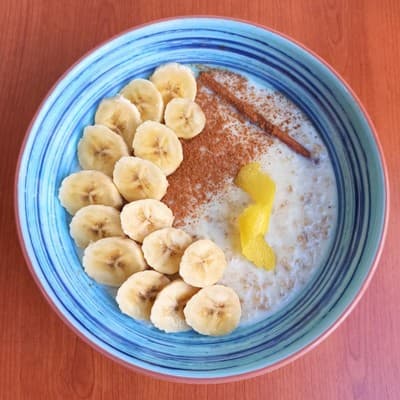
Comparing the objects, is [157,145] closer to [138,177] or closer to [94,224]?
[138,177]

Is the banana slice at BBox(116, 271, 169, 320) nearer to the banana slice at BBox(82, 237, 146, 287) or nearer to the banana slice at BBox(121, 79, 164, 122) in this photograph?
the banana slice at BBox(82, 237, 146, 287)

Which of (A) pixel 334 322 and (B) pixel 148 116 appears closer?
(A) pixel 334 322

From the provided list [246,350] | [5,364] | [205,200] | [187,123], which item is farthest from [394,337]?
[5,364]

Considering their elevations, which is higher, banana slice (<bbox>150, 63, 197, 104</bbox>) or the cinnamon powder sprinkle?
banana slice (<bbox>150, 63, 197, 104</bbox>)

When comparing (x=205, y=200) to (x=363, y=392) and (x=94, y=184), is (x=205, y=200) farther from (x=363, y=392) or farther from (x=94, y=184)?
(x=363, y=392)

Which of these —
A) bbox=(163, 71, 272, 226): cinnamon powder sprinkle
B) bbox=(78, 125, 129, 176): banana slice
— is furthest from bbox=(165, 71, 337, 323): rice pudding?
bbox=(78, 125, 129, 176): banana slice
